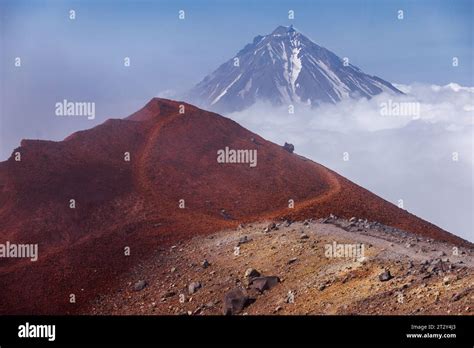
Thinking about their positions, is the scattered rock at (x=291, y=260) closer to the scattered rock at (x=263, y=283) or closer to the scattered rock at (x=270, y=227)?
the scattered rock at (x=263, y=283)

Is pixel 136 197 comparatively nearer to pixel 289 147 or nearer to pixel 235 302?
pixel 235 302

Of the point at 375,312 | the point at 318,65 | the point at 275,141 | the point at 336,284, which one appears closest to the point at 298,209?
the point at 275,141

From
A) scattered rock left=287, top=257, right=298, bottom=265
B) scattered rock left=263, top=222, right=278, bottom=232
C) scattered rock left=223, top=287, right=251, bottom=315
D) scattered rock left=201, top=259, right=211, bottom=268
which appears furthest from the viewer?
scattered rock left=263, top=222, right=278, bottom=232

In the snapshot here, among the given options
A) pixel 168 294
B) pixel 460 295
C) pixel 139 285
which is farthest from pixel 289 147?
pixel 460 295

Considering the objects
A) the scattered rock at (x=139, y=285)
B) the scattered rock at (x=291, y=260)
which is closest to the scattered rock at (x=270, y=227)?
the scattered rock at (x=291, y=260)

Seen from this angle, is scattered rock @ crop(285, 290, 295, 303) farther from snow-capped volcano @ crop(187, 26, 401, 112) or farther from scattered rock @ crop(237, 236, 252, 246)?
snow-capped volcano @ crop(187, 26, 401, 112)

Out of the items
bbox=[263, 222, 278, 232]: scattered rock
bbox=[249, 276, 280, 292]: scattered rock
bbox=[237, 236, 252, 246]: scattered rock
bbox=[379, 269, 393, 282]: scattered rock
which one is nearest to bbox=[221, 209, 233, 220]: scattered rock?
bbox=[263, 222, 278, 232]: scattered rock

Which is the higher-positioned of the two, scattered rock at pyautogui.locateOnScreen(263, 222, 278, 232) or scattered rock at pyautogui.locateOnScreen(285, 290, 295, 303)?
scattered rock at pyautogui.locateOnScreen(263, 222, 278, 232)
